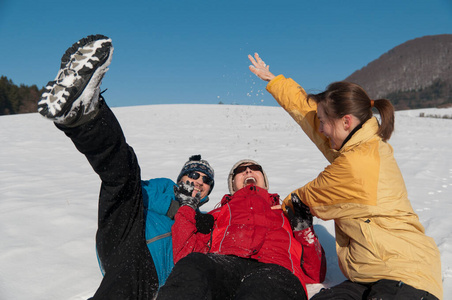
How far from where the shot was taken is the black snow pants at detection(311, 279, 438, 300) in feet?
5.63

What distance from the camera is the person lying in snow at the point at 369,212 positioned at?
1822 millimetres

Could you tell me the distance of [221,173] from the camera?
5715mm

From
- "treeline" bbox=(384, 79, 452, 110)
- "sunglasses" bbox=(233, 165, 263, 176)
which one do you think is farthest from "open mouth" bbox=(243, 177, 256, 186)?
"treeline" bbox=(384, 79, 452, 110)

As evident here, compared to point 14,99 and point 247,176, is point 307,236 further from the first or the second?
point 14,99

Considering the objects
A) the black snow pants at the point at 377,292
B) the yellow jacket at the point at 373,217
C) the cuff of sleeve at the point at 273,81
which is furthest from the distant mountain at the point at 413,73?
the black snow pants at the point at 377,292

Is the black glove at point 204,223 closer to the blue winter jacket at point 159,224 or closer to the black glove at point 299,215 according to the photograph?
the blue winter jacket at point 159,224

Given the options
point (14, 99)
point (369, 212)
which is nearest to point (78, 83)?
point (369, 212)

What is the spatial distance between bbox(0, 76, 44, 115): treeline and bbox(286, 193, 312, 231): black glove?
47431mm

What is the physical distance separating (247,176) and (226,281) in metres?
1.15

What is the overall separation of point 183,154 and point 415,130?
9848 mm

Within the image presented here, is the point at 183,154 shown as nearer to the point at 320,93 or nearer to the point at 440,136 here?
the point at 320,93

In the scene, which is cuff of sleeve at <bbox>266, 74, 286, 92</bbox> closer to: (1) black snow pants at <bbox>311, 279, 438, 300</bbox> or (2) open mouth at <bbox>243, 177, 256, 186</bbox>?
(2) open mouth at <bbox>243, 177, 256, 186</bbox>

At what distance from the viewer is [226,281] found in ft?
6.58

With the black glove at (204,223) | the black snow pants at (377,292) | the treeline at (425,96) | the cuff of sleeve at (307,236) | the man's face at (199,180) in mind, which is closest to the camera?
the black snow pants at (377,292)
